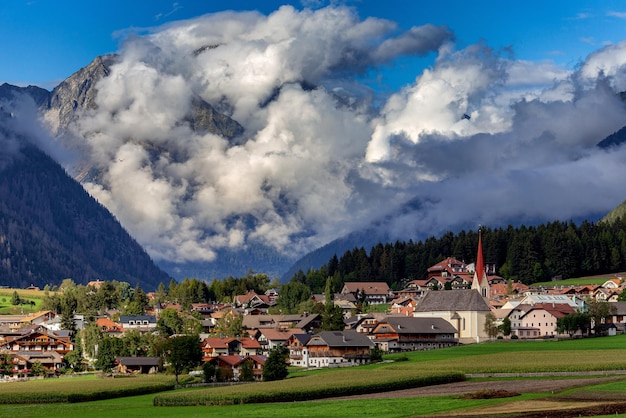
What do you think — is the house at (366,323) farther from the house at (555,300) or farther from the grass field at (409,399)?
the house at (555,300)

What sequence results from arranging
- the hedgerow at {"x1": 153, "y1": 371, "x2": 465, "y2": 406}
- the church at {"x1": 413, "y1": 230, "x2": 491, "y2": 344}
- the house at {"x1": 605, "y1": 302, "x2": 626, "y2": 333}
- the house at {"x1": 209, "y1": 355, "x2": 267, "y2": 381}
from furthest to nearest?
the church at {"x1": 413, "y1": 230, "x2": 491, "y2": 344} → the house at {"x1": 605, "y1": 302, "x2": 626, "y2": 333} → the house at {"x1": 209, "y1": 355, "x2": 267, "y2": 381} → the hedgerow at {"x1": 153, "y1": 371, "x2": 465, "y2": 406}

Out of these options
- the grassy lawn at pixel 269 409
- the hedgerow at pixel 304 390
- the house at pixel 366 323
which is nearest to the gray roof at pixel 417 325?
the house at pixel 366 323

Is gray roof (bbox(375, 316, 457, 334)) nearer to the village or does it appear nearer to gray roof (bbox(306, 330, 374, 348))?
the village

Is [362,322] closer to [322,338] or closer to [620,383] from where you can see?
[322,338]

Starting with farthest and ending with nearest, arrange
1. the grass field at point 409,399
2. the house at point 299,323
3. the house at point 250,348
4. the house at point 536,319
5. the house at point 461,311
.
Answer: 1. the house at point 299,323
2. the house at point 461,311
3. the house at point 536,319
4. the house at point 250,348
5. the grass field at point 409,399

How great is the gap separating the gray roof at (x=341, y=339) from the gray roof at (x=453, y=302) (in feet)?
107

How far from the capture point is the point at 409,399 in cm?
8444

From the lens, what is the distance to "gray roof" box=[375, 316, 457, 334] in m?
164

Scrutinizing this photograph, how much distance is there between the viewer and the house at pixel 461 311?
6875 inches

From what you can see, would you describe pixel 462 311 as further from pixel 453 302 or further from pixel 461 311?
pixel 453 302

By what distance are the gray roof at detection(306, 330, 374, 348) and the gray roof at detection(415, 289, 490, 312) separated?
32.6 meters

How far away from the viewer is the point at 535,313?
174 m

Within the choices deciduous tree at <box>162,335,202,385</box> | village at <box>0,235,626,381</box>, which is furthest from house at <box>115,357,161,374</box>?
deciduous tree at <box>162,335,202,385</box>

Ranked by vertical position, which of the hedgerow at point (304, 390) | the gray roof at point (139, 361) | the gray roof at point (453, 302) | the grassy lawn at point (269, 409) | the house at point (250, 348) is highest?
the gray roof at point (453, 302)
